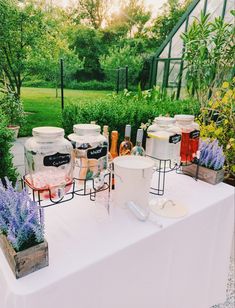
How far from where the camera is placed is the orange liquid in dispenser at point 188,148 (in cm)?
124

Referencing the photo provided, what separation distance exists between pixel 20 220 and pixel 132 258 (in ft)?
1.20

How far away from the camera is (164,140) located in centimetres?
108

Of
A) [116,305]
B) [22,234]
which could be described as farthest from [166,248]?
[22,234]

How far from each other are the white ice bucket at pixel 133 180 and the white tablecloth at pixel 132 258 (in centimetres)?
7

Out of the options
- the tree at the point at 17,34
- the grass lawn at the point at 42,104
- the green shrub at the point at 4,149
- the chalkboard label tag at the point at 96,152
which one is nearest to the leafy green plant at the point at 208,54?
the green shrub at the point at 4,149

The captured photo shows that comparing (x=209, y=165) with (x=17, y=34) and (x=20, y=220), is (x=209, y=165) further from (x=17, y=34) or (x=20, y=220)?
(x=17, y=34)

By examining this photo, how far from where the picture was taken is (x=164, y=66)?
6.46 meters

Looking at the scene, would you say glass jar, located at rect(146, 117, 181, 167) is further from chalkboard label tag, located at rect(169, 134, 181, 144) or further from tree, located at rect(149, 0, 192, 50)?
tree, located at rect(149, 0, 192, 50)

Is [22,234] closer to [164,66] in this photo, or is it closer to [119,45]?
[164,66]

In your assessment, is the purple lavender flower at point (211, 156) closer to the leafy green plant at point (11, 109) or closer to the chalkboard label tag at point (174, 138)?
the chalkboard label tag at point (174, 138)

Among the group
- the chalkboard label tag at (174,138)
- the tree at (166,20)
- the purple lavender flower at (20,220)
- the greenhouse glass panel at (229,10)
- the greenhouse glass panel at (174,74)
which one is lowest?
the purple lavender flower at (20,220)

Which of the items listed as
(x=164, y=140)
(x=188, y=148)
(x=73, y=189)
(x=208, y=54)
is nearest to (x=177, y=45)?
(x=208, y=54)

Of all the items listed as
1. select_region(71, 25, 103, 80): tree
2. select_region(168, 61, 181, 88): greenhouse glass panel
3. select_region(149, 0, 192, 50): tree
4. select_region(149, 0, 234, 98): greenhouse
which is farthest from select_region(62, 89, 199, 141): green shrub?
select_region(149, 0, 192, 50): tree

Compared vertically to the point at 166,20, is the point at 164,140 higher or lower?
lower
